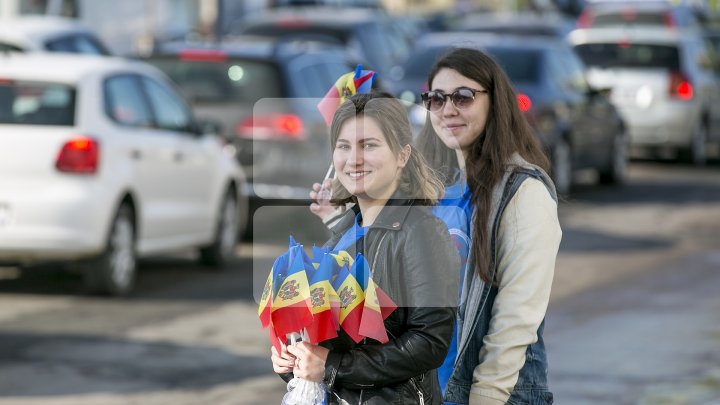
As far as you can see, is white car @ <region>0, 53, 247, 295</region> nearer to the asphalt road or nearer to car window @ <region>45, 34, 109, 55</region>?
the asphalt road

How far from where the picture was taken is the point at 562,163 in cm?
1716

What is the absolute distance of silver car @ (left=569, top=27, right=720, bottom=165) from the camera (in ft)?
67.5

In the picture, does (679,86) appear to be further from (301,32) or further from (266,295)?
(266,295)

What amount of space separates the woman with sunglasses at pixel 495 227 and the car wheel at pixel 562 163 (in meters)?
12.8

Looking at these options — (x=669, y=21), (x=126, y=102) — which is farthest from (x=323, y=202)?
(x=669, y=21)

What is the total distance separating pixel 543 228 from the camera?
3.83 metres

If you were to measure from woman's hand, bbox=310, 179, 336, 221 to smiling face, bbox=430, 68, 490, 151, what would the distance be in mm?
298

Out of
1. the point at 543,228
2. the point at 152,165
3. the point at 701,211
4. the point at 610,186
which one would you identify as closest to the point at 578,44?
the point at 610,186

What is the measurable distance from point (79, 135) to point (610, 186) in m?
9.92

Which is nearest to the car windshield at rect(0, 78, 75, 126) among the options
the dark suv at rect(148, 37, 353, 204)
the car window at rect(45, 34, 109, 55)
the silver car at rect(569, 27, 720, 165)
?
A: the dark suv at rect(148, 37, 353, 204)

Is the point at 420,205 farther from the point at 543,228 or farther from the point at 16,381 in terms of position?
the point at 16,381

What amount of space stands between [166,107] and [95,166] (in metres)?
1.65

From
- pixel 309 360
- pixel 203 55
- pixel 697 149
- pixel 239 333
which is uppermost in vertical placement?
pixel 309 360

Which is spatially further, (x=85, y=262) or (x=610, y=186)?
(x=610, y=186)
